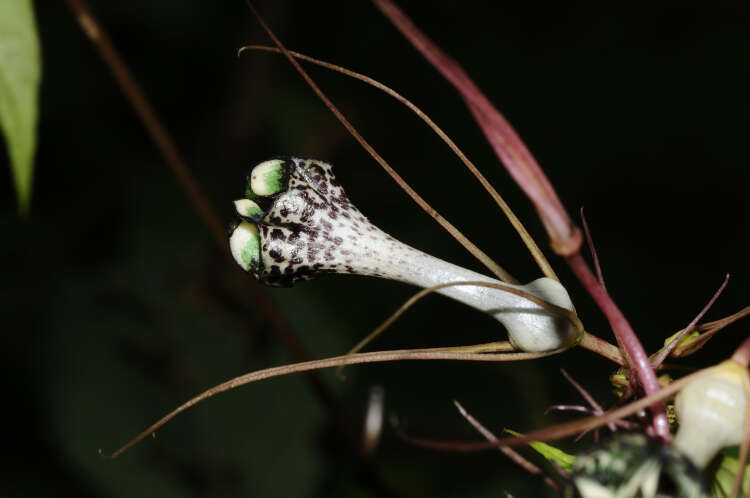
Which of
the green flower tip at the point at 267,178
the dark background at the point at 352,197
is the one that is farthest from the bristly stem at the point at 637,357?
the dark background at the point at 352,197

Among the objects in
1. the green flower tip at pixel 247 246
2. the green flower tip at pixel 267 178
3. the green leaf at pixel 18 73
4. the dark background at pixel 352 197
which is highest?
the green leaf at pixel 18 73

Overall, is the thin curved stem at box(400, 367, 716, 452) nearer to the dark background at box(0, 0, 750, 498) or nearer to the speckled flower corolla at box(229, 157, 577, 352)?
the speckled flower corolla at box(229, 157, 577, 352)

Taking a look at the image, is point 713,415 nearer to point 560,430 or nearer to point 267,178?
point 560,430

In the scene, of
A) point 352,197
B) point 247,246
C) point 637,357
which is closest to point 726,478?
Answer: point 637,357

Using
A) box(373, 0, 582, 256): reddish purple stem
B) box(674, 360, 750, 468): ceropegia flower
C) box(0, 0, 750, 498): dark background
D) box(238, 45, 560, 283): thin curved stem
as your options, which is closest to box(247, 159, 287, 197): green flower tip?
box(238, 45, 560, 283): thin curved stem

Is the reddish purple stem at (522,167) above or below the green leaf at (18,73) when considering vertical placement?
below

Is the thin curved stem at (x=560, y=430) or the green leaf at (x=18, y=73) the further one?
the green leaf at (x=18, y=73)

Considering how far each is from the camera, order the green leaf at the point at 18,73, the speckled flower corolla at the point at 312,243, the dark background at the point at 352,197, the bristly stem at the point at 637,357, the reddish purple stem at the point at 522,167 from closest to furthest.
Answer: the reddish purple stem at the point at 522,167 < the bristly stem at the point at 637,357 < the speckled flower corolla at the point at 312,243 < the green leaf at the point at 18,73 < the dark background at the point at 352,197

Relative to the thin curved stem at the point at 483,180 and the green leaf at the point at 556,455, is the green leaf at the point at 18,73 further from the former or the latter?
the green leaf at the point at 556,455
